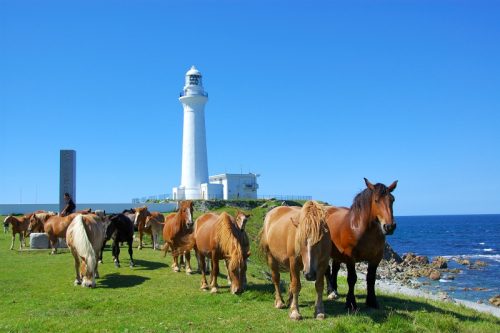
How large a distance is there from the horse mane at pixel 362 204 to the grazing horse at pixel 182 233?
6.54 m

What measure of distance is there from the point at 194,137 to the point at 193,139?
13.4 inches

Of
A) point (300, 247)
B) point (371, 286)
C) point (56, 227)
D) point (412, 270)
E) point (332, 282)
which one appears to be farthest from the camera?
point (412, 270)

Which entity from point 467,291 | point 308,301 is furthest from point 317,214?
point 467,291

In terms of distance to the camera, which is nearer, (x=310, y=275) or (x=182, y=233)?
(x=310, y=275)

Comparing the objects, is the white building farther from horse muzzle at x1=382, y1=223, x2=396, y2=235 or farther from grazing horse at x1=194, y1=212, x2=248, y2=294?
horse muzzle at x1=382, y1=223, x2=396, y2=235

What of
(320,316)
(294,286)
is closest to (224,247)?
(294,286)

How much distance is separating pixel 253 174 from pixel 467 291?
51.9m

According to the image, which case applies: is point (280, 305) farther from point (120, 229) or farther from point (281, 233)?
point (120, 229)

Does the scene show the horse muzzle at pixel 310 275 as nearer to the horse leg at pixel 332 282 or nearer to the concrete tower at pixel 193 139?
the horse leg at pixel 332 282

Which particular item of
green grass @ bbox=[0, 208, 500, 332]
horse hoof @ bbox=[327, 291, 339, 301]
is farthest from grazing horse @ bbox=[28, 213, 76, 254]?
horse hoof @ bbox=[327, 291, 339, 301]

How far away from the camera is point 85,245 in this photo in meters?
14.2

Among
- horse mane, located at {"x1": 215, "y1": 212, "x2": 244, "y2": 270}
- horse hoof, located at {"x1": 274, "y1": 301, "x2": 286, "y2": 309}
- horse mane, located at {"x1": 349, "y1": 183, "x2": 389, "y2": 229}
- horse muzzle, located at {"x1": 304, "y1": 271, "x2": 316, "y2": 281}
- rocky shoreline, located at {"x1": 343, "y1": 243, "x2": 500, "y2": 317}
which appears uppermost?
horse mane, located at {"x1": 349, "y1": 183, "x2": 389, "y2": 229}

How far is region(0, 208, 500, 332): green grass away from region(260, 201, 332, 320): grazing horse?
595mm

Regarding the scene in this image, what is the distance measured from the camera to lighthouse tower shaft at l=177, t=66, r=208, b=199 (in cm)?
7388
